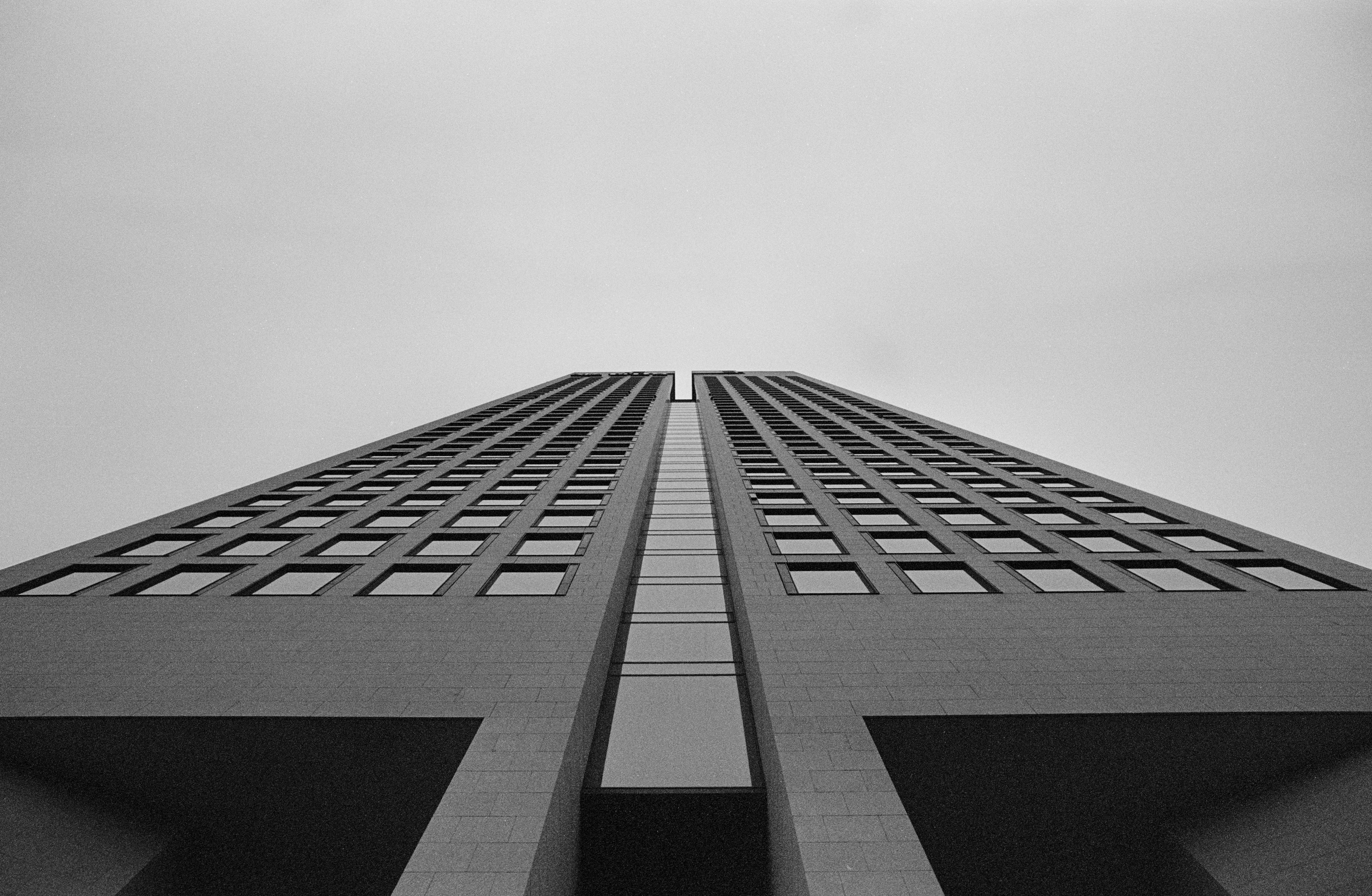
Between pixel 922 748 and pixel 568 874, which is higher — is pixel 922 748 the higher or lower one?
the higher one

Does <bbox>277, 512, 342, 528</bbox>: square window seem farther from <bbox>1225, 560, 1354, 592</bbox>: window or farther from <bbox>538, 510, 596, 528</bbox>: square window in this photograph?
<bbox>1225, 560, 1354, 592</bbox>: window

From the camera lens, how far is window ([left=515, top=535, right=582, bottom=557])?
1902 centimetres

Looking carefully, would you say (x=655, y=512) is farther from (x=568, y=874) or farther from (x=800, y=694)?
(x=568, y=874)

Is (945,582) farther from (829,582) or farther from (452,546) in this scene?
(452,546)

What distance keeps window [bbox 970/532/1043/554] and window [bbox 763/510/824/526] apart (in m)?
4.82

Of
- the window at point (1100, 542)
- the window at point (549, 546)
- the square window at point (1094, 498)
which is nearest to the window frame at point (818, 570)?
the window at point (549, 546)

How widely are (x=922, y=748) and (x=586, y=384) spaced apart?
59399mm

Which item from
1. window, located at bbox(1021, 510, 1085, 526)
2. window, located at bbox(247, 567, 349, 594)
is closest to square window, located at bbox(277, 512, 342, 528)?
window, located at bbox(247, 567, 349, 594)

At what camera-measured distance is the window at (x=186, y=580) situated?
16.8 meters

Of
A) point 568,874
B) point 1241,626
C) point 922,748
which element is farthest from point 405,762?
point 1241,626

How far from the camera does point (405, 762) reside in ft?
39.5

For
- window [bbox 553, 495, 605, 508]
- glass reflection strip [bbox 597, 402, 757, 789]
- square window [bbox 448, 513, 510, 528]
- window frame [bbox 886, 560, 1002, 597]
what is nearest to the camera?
glass reflection strip [bbox 597, 402, 757, 789]

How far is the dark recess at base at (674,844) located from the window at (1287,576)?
49.9 ft

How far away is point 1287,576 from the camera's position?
679 inches
